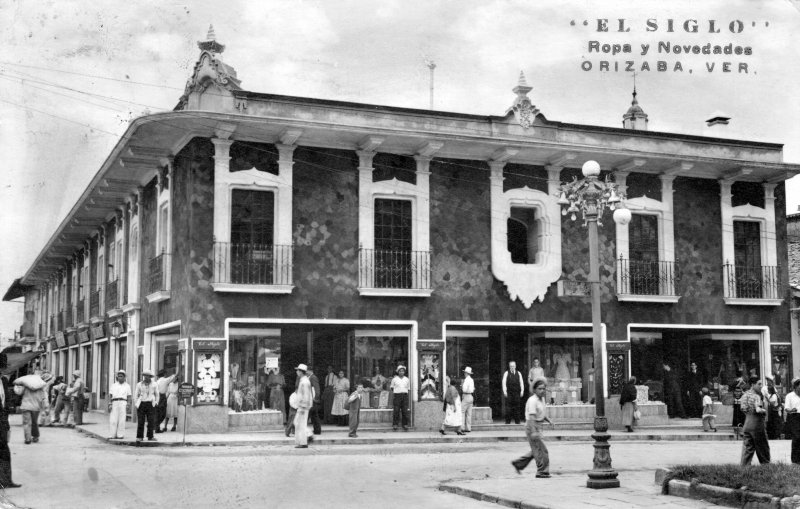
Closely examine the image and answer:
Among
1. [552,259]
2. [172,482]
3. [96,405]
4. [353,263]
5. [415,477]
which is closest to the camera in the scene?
[172,482]

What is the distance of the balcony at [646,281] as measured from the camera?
26734mm

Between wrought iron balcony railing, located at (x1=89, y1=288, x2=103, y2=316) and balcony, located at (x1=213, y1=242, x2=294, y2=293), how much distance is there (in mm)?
12505

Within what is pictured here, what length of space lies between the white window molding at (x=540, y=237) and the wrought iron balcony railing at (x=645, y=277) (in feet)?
6.13

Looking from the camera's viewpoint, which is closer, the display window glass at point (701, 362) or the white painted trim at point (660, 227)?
the white painted trim at point (660, 227)

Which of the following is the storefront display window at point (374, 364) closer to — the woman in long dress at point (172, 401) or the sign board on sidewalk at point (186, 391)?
the woman in long dress at point (172, 401)

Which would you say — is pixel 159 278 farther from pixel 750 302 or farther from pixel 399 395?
pixel 750 302

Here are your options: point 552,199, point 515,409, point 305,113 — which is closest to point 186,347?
point 305,113

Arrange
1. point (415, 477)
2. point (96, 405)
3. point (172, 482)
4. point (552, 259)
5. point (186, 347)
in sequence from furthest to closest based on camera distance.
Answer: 1. point (96, 405)
2. point (552, 259)
3. point (186, 347)
4. point (415, 477)
5. point (172, 482)

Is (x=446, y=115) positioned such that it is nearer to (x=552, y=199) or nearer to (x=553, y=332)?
(x=552, y=199)

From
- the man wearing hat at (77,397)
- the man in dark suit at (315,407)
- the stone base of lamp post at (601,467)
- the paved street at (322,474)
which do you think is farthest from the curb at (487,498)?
the man wearing hat at (77,397)

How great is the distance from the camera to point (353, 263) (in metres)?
24.5

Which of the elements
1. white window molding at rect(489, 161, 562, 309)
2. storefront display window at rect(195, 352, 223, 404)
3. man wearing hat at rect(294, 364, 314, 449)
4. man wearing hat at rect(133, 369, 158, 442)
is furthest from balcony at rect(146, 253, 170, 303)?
white window molding at rect(489, 161, 562, 309)

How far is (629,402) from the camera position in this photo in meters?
24.5

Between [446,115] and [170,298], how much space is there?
27.7 feet
